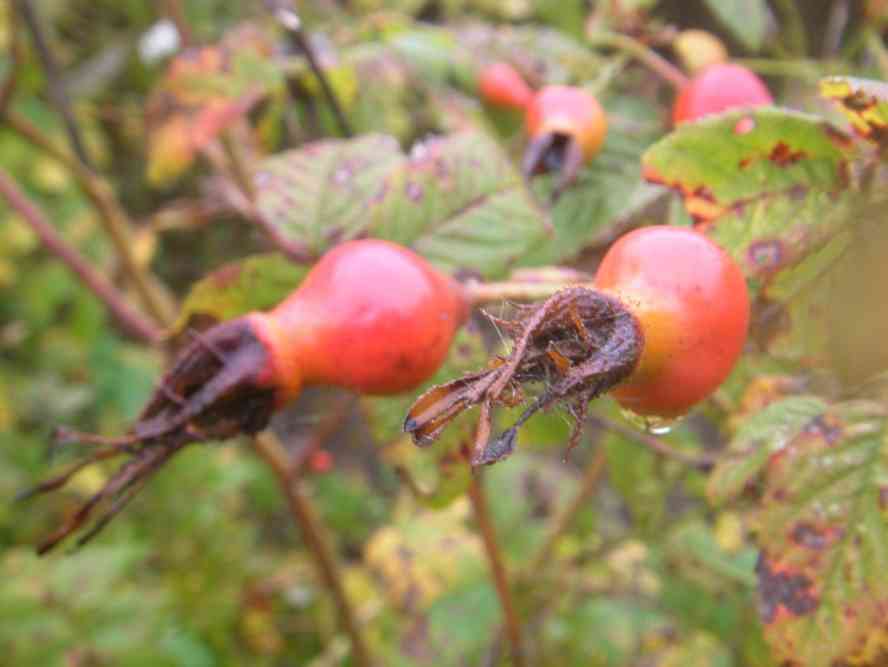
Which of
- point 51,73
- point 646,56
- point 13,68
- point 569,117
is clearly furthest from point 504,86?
point 13,68

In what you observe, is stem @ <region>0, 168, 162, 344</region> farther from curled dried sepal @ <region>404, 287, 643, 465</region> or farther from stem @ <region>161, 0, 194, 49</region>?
curled dried sepal @ <region>404, 287, 643, 465</region>

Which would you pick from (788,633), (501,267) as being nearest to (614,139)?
(501,267)

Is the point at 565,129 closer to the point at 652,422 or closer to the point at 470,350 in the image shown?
the point at 470,350

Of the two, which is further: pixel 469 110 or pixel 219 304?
pixel 469 110

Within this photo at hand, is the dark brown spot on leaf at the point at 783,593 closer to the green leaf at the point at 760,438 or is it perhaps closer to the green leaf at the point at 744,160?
the green leaf at the point at 760,438

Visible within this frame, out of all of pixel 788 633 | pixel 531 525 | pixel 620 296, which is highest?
pixel 620 296

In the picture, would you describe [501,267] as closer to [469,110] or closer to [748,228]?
[748,228]

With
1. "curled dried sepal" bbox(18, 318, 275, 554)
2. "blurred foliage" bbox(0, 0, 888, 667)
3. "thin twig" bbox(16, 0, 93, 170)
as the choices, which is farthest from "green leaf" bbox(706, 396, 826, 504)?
"thin twig" bbox(16, 0, 93, 170)

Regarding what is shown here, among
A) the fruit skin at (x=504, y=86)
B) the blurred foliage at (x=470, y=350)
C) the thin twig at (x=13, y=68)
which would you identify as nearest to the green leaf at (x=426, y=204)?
the blurred foliage at (x=470, y=350)
